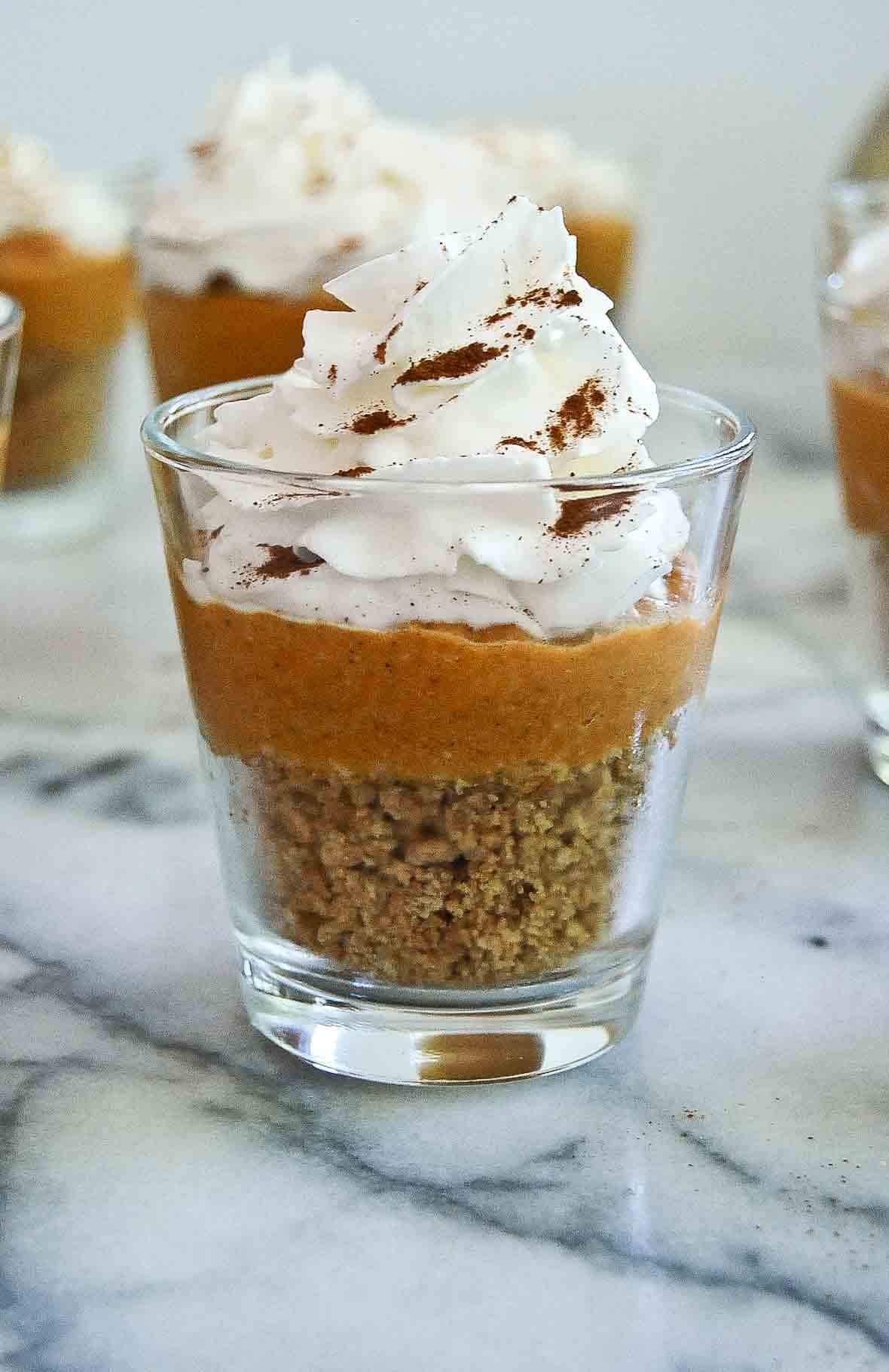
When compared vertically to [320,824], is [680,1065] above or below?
below

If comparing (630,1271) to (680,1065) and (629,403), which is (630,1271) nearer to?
(680,1065)

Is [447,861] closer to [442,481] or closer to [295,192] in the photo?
[442,481]

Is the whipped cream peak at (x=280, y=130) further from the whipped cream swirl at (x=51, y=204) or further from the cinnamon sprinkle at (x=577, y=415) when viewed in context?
the cinnamon sprinkle at (x=577, y=415)

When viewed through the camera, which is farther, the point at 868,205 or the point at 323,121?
the point at 323,121

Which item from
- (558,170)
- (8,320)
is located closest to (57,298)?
(558,170)

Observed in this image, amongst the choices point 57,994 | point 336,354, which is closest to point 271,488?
point 336,354

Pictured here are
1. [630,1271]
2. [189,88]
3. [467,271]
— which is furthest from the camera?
[189,88]

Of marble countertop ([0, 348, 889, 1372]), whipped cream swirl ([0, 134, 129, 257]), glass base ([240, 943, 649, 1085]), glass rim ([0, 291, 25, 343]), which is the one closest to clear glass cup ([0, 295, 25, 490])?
glass rim ([0, 291, 25, 343])

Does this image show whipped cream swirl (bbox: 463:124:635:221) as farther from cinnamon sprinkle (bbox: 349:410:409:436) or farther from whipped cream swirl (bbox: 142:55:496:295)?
cinnamon sprinkle (bbox: 349:410:409:436)
